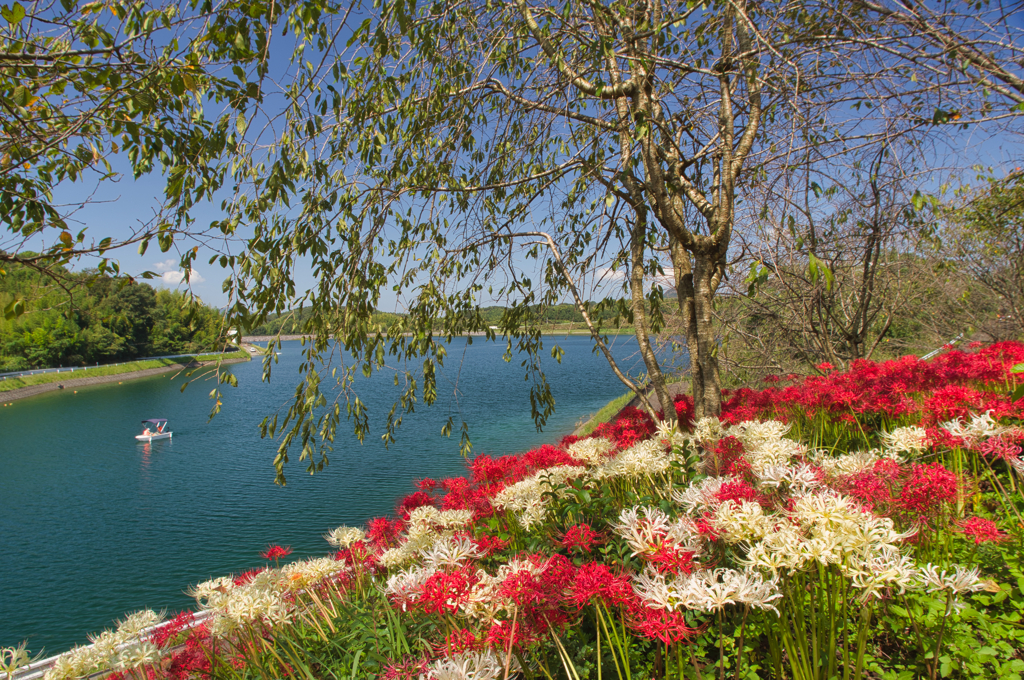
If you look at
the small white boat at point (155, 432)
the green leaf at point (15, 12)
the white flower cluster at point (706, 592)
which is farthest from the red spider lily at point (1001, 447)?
the small white boat at point (155, 432)

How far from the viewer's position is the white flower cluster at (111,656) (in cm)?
188

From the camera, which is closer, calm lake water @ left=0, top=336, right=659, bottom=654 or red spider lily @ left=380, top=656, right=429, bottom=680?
red spider lily @ left=380, top=656, right=429, bottom=680

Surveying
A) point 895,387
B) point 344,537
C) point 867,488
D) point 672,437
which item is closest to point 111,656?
point 344,537

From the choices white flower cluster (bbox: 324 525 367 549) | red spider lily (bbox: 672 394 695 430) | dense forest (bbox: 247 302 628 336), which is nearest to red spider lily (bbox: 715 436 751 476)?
red spider lily (bbox: 672 394 695 430)

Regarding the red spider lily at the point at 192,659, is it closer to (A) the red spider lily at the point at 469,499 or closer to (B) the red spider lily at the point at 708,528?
(A) the red spider lily at the point at 469,499

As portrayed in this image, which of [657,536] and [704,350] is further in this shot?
[704,350]

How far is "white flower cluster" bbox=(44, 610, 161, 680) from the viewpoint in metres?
1.88

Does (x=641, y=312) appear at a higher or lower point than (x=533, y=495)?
higher

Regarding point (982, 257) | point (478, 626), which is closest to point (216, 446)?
point (478, 626)

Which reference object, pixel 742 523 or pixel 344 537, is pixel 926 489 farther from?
pixel 344 537

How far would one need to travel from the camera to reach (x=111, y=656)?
6.47 ft

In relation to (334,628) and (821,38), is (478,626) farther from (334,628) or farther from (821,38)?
(821,38)

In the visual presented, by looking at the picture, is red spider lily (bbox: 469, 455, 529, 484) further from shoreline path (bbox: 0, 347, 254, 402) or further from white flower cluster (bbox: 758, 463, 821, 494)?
shoreline path (bbox: 0, 347, 254, 402)

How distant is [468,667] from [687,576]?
0.57 metres
